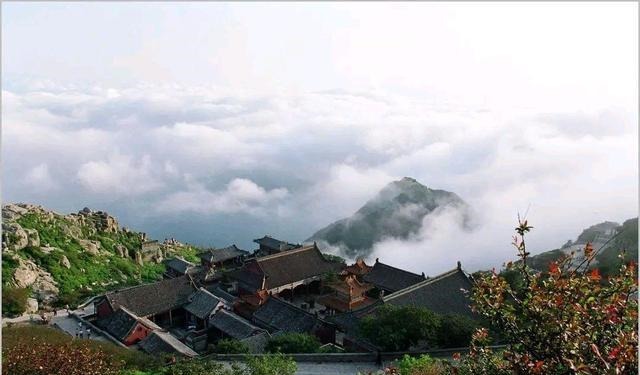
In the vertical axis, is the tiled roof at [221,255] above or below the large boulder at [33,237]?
below

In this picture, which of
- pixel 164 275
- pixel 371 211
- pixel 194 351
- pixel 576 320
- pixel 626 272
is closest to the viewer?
pixel 576 320

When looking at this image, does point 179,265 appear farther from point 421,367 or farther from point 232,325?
point 421,367

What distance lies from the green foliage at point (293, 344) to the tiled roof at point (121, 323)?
739 cm

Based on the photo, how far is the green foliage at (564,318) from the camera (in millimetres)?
6184

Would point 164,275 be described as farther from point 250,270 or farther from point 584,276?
point 584,276

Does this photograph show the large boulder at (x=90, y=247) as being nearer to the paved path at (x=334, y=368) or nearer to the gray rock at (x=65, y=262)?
the gray rock at (x=65, y=262)

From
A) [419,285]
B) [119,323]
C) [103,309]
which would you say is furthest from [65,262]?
[419,285]

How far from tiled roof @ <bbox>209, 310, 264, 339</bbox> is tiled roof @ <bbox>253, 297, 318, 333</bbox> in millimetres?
1012

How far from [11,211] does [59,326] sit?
1644cm

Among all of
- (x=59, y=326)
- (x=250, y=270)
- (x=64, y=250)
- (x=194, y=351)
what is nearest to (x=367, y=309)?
(x=194, y=351)

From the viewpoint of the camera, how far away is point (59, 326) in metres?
28.4

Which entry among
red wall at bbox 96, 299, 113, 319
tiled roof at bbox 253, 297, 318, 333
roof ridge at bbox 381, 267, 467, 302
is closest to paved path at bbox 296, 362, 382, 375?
tiled roof at bbox 253, 297, 318, 333

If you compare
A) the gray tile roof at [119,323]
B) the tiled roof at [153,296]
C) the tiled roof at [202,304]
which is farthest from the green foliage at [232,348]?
the tiled roof at [153,296]

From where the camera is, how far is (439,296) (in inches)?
1104
